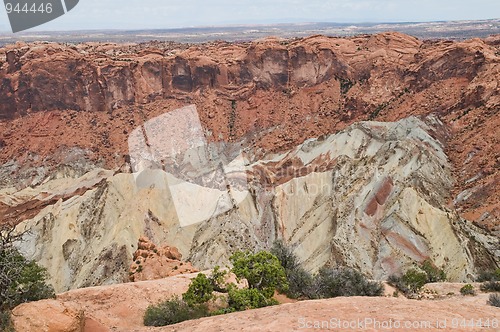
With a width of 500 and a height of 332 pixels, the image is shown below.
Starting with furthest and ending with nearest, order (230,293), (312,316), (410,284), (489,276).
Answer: (489,276)
(410,284)
(230,293)
(312,316)

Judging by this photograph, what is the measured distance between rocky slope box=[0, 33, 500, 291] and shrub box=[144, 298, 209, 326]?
16.3 m

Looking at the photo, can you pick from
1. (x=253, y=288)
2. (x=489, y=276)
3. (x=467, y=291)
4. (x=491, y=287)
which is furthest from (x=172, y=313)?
(x=489, y=276)

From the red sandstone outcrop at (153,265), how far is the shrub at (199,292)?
8.18m

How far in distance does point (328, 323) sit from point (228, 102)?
71.4 m

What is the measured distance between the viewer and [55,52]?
78.3 m

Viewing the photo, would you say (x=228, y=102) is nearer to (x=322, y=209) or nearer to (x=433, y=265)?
(x=322, y=209)

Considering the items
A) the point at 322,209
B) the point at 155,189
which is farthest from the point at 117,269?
the point at 322,209

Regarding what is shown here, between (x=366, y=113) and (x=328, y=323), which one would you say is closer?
(x=328, y=323)

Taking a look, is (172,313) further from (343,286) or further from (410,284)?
(410,284)

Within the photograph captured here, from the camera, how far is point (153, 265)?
28.0m

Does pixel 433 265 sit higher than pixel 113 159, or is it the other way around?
pixel 433 265

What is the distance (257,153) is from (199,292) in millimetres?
51395

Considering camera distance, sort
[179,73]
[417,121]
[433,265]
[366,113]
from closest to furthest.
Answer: [433,265]
[417,121]
[366,113]
[179,73]

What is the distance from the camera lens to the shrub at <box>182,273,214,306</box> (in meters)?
19.2
